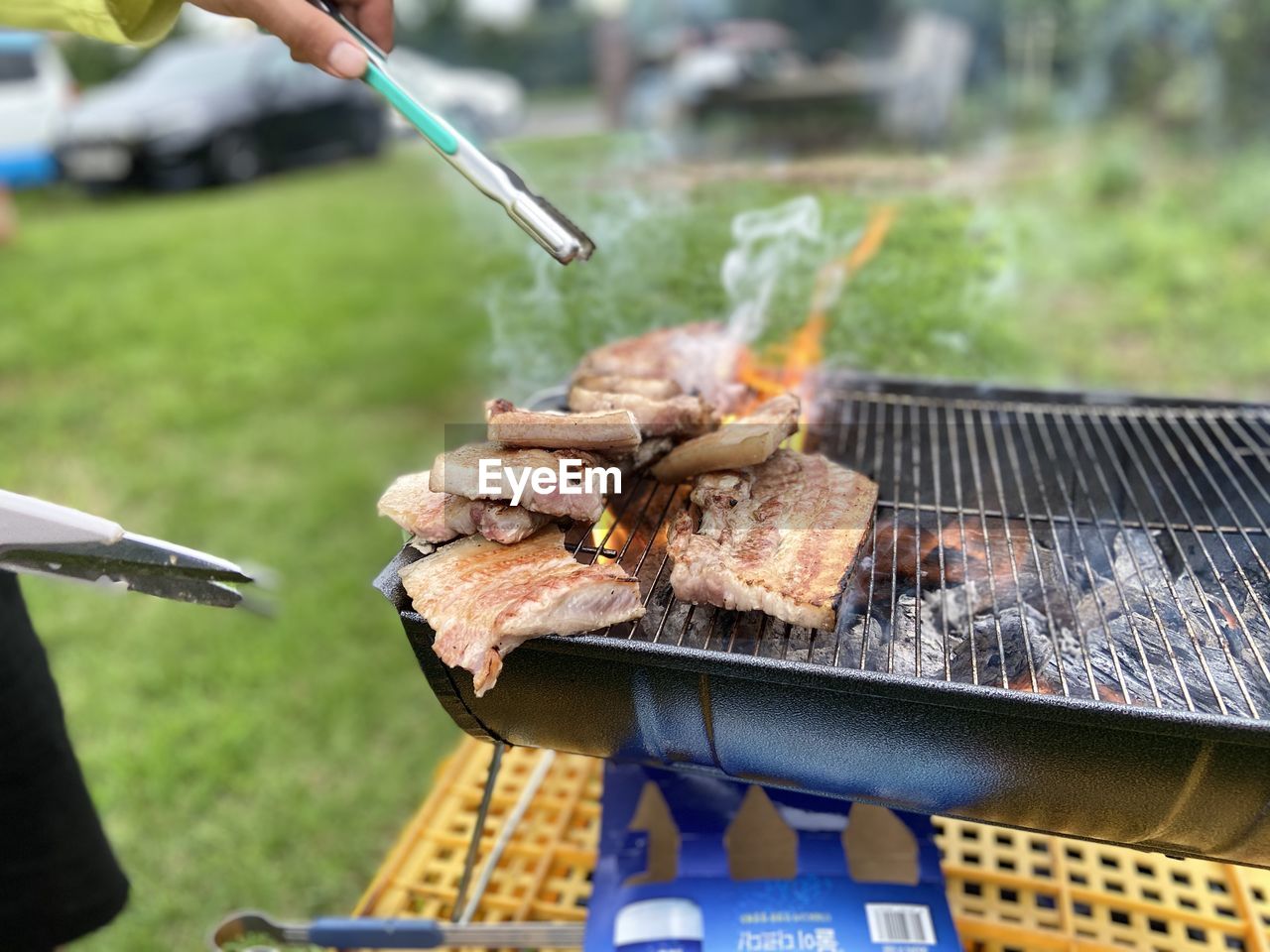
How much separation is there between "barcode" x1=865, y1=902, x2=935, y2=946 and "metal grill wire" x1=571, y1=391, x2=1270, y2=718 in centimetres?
65

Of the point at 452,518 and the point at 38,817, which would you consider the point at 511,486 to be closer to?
the point at 452,518

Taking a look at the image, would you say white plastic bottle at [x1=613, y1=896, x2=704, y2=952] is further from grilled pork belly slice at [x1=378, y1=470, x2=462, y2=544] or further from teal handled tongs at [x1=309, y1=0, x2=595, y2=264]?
teal handled tongs at [x1=309, y1=0, x2=595, y2=264]

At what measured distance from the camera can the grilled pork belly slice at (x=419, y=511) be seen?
1773 millimetres

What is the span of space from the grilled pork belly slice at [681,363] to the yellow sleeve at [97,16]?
1251 mm

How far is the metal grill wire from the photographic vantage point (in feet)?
5.12

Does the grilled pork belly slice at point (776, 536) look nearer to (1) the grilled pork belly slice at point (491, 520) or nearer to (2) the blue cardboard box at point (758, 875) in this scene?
(1) the grilled pork belly slice at point (491, 520)

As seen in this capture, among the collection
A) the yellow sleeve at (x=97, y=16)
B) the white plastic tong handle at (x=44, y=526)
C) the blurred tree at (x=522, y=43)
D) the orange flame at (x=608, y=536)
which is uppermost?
the blurred tree at (x=522, y=43)

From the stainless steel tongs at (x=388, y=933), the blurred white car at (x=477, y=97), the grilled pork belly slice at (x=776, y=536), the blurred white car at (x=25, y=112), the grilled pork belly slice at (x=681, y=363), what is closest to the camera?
the grilled pork belly slice at (x=776, y=536)

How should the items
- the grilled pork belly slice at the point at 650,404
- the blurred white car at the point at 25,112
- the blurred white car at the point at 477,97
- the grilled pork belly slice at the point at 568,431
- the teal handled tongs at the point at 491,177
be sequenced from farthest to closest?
the blurred white car at the point at 477,97
the blurred white car at the point at 25,112
the grilled pork belly slice at the point at 650,404
the grilled pork belly slice at the point at 568,431
the teal handled tongs at the point at 491,177

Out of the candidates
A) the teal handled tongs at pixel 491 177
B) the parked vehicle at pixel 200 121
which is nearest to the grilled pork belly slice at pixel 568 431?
the teal handled tongs at pixel 491 177

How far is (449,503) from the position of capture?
5.80 ft

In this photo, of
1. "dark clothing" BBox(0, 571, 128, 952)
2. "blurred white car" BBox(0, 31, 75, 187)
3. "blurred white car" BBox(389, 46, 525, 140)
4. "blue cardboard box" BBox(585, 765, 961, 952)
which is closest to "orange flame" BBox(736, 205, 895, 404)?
"blue cardboard box" BBox(585, 765, 961, 952)

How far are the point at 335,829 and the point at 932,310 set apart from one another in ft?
9.29

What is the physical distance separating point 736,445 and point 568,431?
358mm
